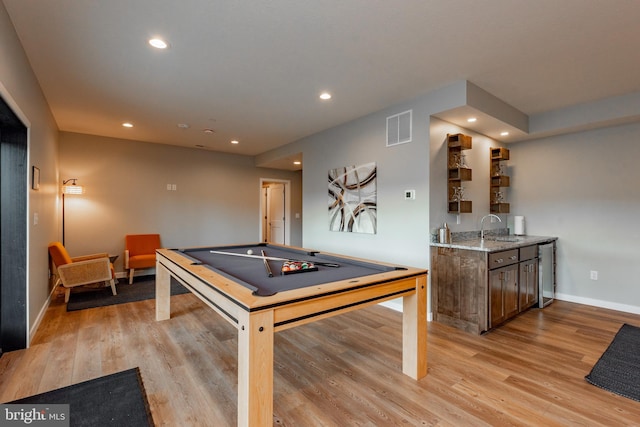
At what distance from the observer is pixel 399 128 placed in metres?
3.63

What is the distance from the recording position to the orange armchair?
4953 mm

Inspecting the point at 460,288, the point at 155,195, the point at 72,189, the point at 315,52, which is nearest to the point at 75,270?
the point at 72,189

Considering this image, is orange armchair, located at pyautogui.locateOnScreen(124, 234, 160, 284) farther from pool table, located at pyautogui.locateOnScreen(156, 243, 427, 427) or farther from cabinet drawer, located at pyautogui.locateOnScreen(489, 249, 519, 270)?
cabinet drawer, located at pyautogui.locateOnScreen(489, 249, 519, 270)

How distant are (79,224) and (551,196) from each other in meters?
7.40

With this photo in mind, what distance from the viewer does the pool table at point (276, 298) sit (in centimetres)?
140

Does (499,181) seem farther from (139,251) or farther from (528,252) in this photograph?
(139,251)

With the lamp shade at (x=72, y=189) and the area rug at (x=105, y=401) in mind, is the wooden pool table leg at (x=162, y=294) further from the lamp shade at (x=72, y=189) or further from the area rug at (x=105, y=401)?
the lamp shade at (x=72, y=189)

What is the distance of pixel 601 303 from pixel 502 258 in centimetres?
198

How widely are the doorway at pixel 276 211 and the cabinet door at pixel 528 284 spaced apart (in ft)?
16.1

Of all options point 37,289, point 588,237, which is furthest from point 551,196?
point 37,289

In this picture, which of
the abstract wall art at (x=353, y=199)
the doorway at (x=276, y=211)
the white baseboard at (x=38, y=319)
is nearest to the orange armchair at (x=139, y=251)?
the white baseboard at (x=38, y=319)

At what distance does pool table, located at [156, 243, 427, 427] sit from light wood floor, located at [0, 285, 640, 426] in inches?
13.9

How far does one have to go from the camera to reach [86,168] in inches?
199

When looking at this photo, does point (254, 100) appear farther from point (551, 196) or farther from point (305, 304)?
point (551, 196)
